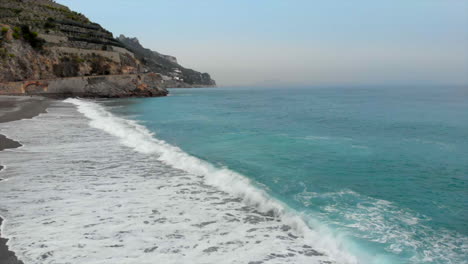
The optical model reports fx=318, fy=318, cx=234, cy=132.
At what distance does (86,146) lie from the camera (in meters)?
12.5

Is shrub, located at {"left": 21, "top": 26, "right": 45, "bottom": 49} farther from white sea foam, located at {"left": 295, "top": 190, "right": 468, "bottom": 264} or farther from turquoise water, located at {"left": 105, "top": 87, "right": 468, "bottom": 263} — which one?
white sea foam, located at {"left": 295, "top": 190, "right": 468, "bottom": 264}

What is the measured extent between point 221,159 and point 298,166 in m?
2.74

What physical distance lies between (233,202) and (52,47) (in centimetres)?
5436

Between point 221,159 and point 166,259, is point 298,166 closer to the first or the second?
point 221,159

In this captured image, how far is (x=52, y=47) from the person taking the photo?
50.6 m

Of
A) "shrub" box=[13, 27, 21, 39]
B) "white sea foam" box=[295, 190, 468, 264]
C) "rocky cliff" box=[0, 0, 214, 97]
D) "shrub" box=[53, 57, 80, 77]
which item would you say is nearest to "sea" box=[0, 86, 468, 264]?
"white sea foam" box=[295, 190, 468, 264]

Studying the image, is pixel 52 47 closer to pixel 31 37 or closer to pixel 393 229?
pixel 31 37

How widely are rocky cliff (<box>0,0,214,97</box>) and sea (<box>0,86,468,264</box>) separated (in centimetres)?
3876

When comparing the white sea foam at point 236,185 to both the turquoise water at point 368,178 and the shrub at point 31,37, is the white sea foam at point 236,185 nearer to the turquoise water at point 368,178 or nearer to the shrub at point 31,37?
the turquoise water at point 368,178

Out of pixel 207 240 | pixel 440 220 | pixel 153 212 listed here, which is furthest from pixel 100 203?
pixel 440 220

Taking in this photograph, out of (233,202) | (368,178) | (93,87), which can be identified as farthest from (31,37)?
(368,178)

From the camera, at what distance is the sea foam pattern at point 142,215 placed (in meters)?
4.64

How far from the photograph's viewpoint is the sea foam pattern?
15.2 feet

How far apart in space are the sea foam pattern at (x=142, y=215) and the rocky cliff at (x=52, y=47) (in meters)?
43.0
